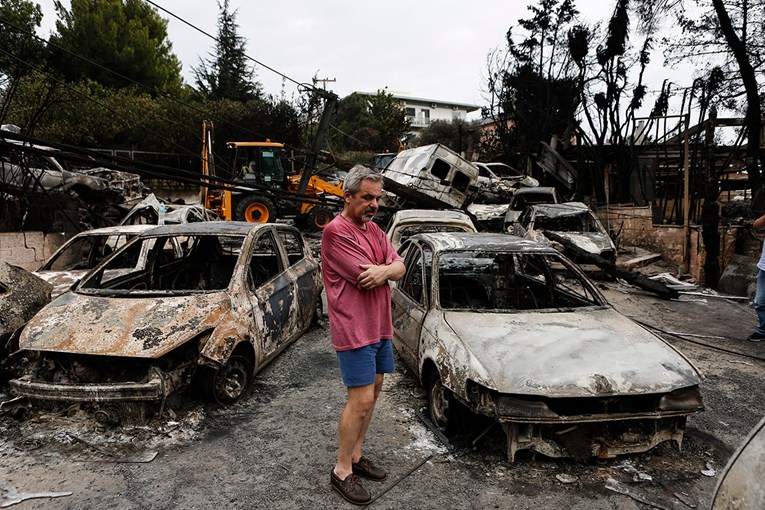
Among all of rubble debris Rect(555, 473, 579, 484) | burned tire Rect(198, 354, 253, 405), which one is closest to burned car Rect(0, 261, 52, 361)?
burned tire Rect(198, 354, 253, 405)

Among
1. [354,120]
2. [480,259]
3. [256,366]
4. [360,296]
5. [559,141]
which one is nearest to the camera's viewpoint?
[360,296]

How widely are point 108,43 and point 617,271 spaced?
87.1 ft

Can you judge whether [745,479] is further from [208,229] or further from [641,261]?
[641,261]

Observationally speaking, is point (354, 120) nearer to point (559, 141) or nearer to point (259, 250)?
point (559, 141)

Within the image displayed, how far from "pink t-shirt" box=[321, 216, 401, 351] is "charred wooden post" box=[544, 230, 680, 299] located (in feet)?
24.3

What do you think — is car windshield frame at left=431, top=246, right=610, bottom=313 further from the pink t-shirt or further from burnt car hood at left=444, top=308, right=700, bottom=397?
the pink t-shirt

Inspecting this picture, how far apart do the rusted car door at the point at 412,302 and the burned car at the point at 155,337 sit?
1207 millimetres

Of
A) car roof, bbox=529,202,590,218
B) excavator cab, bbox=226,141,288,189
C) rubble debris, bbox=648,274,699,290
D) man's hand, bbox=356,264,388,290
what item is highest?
excavator cab, bbox=226,141,288,189

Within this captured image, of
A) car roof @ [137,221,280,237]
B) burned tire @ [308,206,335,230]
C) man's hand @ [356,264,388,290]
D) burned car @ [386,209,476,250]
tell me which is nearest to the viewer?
man's hand @ [356,264,388,290]

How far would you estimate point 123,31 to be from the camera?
25.5 m

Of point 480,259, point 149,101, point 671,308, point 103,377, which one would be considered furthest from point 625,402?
point 149,101

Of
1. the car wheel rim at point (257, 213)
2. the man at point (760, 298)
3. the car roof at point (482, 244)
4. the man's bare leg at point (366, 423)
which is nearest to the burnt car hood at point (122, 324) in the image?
the man's bare leg at point (366, 423)

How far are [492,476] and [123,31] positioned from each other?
96.9 feet

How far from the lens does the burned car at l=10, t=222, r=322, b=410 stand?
351 centimetres
